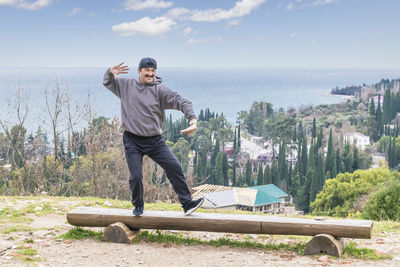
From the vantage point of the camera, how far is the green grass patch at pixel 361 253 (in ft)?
18.4

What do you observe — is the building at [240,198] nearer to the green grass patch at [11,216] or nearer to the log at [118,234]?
the green grass patch at [11,216]

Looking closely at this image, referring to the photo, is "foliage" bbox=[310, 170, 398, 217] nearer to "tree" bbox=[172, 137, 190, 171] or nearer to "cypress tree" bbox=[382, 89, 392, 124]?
"tree" bbox=[172, 137, 190, 171]

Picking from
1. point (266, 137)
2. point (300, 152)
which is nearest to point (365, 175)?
point (300, 152)

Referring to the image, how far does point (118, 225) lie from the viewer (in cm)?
606

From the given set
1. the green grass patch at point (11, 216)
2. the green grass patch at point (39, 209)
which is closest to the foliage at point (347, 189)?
the green grass patch at point (39, 209)

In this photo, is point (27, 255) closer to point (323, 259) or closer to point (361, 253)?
point (323, 259)

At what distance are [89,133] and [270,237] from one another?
12.5 meters

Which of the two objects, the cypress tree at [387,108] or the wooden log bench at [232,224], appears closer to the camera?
the wooden log bench at [232,224]

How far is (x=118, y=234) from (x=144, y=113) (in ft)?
5.12

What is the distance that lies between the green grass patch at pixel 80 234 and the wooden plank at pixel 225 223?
166mm

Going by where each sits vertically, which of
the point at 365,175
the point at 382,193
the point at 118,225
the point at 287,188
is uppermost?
the point at 118,225

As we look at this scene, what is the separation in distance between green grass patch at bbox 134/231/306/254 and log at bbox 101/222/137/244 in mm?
168

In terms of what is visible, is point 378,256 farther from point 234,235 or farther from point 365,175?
point 365,175

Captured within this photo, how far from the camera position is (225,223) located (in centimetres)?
588
